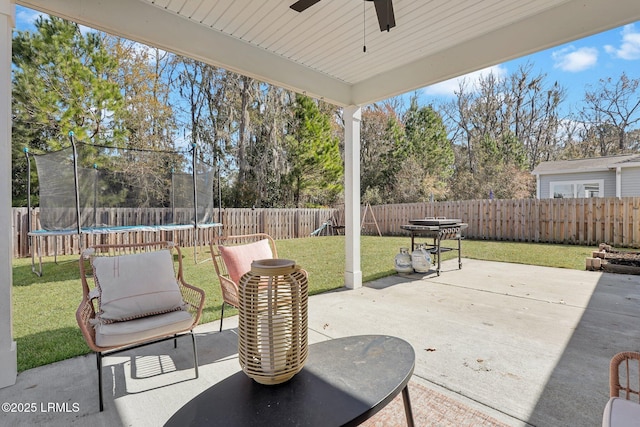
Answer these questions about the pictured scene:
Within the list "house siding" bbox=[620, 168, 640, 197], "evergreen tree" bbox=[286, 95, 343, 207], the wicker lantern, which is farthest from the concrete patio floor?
"evergreen tree" bbox=[286, 95, 343, 207]

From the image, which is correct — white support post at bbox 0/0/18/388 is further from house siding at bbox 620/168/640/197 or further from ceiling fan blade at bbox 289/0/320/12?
house siding at bbox 620/168/640/197

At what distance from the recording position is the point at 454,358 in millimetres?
2426

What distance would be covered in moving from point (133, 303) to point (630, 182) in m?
14.2

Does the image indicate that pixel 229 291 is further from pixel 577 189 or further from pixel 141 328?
pixel 577 189

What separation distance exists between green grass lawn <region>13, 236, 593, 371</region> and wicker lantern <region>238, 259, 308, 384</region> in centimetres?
217

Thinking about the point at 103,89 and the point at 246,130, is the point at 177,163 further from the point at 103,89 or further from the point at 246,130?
the point at 246,130

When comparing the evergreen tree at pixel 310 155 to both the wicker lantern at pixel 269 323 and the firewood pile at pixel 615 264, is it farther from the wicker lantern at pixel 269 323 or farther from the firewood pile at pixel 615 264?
the wicker lantern at pixel 269 323

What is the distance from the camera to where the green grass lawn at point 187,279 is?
278 cm

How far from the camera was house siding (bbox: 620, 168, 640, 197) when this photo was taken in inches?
407

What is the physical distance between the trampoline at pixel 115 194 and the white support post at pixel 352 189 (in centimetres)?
359

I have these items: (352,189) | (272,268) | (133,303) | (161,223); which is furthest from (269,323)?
(161,223)

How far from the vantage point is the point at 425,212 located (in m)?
11.4

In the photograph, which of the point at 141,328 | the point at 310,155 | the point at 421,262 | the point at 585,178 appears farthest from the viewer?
the point at 310,155

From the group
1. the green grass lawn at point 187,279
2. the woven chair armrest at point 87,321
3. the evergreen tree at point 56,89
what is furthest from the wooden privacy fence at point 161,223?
the woven chair armrest at point 87,321
